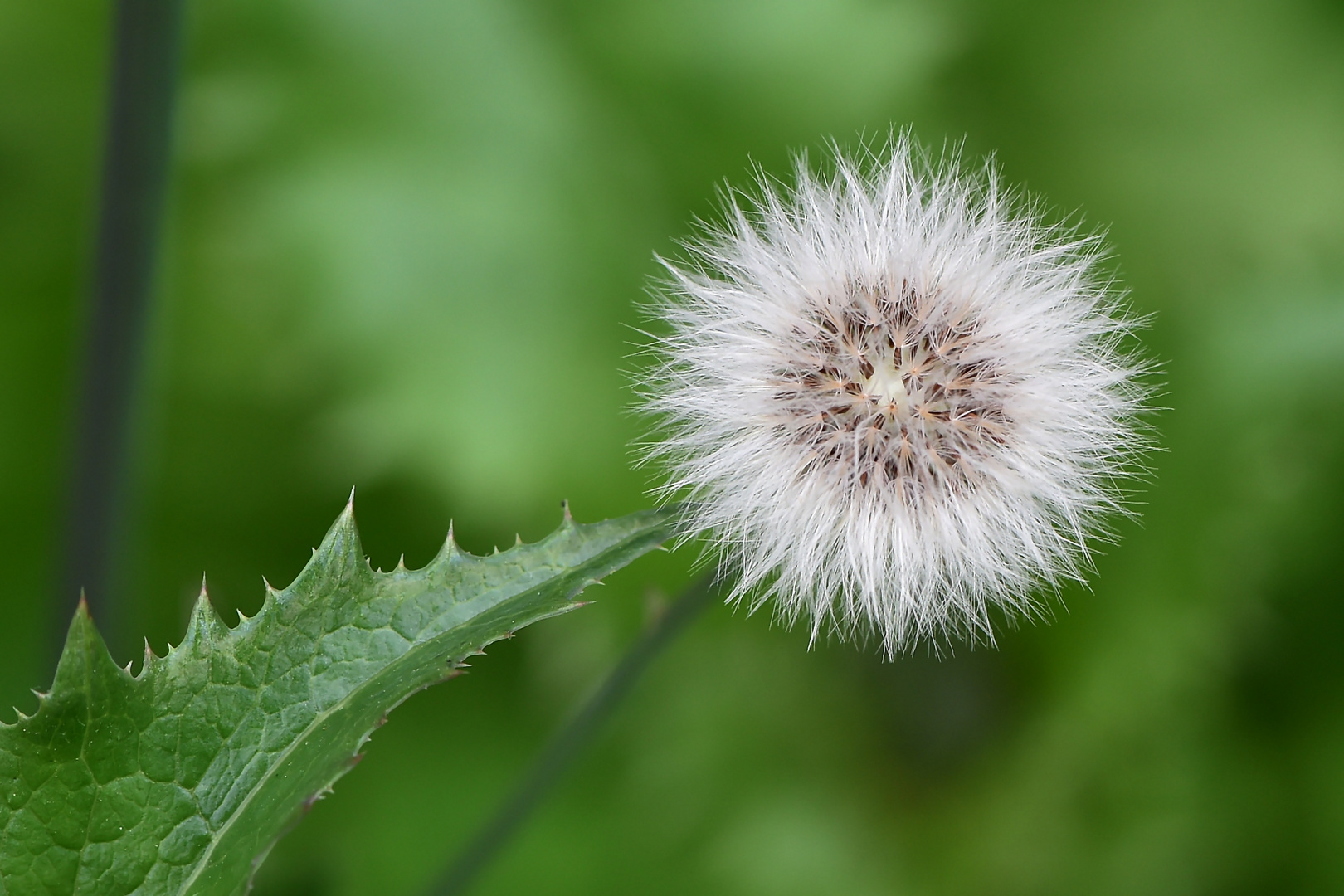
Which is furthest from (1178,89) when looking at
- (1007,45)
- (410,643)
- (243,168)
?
(410,643)

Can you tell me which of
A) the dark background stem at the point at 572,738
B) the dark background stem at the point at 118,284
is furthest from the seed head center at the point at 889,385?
the dark background stem at the point at 118,284

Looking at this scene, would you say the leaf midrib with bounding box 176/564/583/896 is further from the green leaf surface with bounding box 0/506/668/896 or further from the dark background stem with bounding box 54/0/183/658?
the dark background stem with bounding box 54/0/183/658

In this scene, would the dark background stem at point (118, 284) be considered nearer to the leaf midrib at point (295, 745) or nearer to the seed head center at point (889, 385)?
the leaf midrib at point (295, 745)

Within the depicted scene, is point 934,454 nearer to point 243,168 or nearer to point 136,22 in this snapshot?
point 136,22

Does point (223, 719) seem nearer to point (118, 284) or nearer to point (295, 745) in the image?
point (295, 745)

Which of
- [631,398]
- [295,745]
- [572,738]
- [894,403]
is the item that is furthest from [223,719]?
[631,398]

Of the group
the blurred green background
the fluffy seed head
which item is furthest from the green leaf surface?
the blurred green background

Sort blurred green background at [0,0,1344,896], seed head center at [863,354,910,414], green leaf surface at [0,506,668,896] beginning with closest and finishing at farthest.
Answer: green leaf surface at [0,506,668,896]
seed head center at [863,354,910,414]
blurred green background at [0,0,1344,896]
